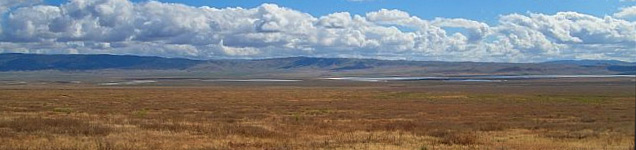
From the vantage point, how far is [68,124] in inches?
1153

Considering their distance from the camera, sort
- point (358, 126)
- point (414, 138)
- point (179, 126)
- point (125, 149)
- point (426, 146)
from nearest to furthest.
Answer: point (125, 149), point (426, 146), point (414, 138), point (179, 126), point (358, 126)

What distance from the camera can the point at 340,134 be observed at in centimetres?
2648

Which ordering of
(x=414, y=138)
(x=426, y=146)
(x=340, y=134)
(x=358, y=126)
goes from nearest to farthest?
(x=426, y=146) < (x=414, y=138) < (x=340, y=134) < (x=358, y=126)

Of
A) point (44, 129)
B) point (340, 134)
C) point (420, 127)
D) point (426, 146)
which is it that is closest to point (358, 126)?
point (420, 127)

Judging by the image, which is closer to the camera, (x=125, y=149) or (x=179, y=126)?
(x=125, y=149)

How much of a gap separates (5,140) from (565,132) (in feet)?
64.5

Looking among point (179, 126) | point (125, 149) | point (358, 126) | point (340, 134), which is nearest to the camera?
point (125, 149)

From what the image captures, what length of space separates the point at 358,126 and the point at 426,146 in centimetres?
1034

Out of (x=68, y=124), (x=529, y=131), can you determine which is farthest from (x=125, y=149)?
(x=529, y=131)

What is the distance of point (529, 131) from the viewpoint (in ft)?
91.9

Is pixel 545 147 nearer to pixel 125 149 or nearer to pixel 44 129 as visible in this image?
pixel 125 149

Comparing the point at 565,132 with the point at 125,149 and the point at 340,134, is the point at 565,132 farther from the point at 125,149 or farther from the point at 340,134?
the point at 125,149

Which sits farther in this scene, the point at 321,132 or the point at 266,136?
the point at 321,132

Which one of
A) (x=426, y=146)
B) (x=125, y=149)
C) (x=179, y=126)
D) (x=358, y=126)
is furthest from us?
(x=358, y=126)
